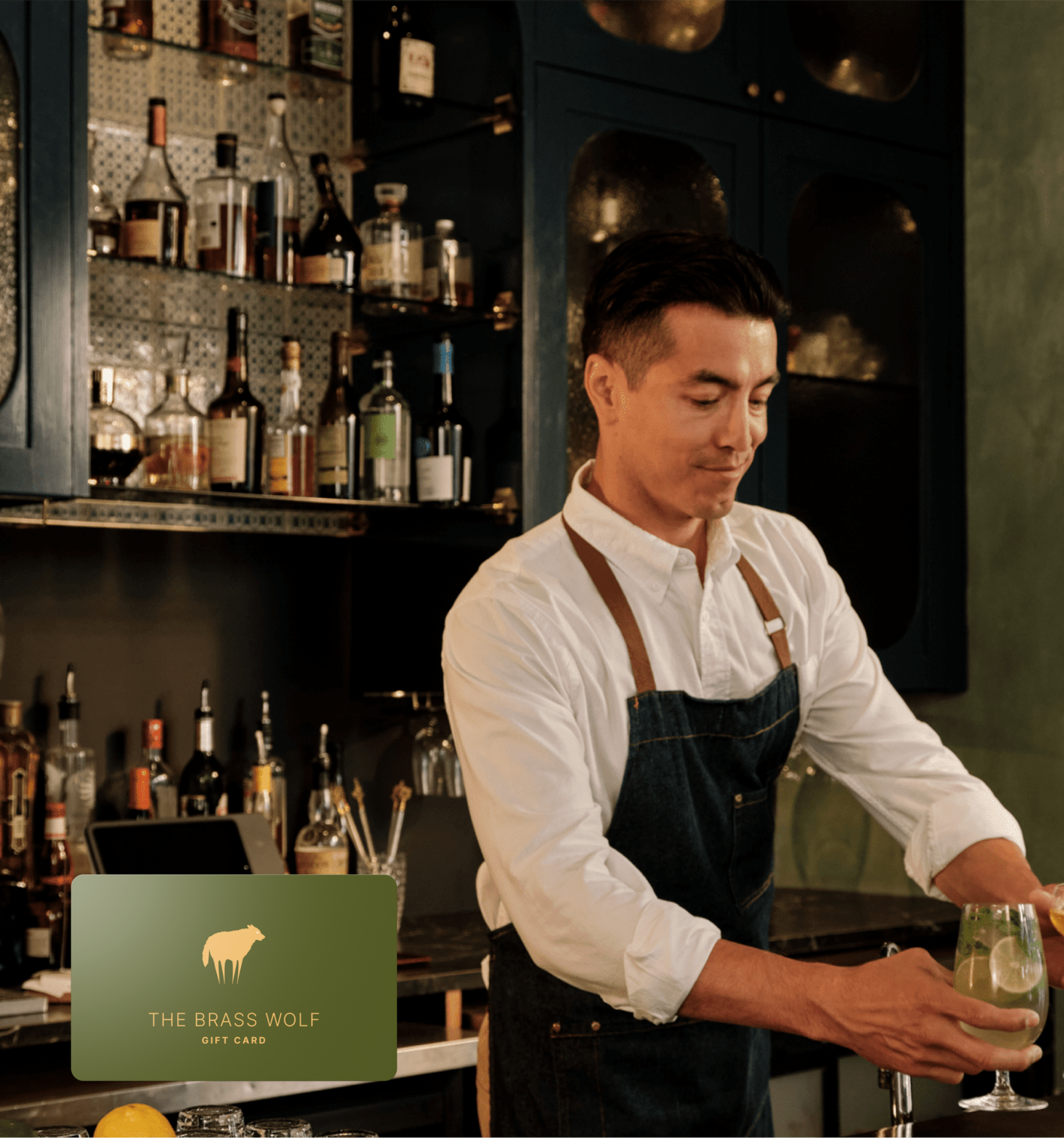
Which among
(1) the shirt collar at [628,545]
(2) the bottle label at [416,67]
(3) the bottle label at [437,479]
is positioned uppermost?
(2) the bottle label at [416,67]

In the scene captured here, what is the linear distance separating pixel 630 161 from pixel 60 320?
117 centimetres

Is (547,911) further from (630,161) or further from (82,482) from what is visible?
(630,161)

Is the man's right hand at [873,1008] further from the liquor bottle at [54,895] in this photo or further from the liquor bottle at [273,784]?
the liquor bottle at [273,784]

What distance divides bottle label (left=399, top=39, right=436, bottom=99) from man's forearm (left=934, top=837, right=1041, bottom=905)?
1.73m

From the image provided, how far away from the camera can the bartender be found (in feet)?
5.27

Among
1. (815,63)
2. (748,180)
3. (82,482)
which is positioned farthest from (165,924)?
(815,63)

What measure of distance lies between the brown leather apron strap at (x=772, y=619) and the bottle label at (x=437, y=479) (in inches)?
35.0

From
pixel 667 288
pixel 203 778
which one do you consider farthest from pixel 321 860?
pixel 667 288

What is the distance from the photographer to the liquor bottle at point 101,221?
256cm

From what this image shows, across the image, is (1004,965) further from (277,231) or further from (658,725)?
(277,231)

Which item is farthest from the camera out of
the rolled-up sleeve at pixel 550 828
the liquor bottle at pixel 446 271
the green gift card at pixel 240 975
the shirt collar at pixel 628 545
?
the liquor bottle at pixel 446 271

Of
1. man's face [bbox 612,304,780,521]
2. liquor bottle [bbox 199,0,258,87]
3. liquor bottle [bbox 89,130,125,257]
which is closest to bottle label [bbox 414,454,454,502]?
liquor bottle [bbox 89,130,125,257]

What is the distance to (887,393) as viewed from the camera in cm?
334

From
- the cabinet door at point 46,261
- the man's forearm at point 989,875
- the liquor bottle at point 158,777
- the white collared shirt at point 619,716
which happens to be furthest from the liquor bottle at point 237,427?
the man's forearm at point 989,875
